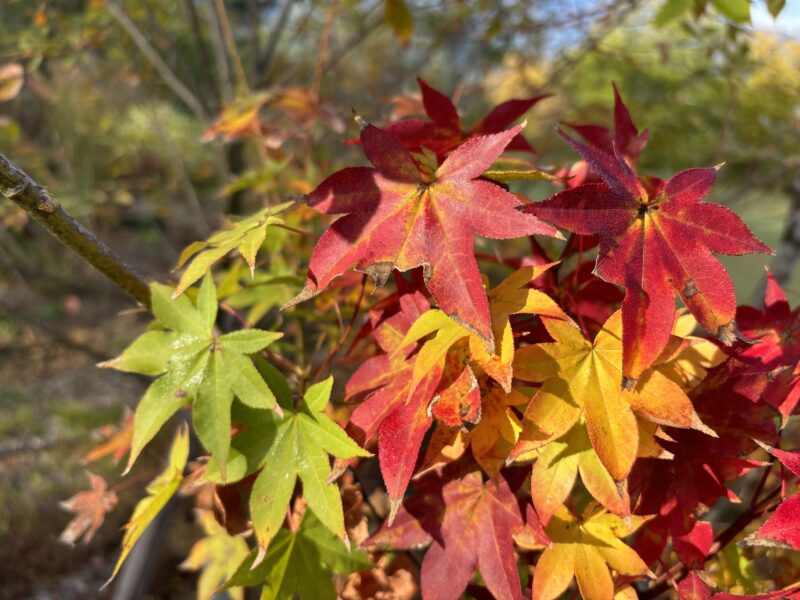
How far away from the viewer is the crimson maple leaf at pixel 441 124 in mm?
773

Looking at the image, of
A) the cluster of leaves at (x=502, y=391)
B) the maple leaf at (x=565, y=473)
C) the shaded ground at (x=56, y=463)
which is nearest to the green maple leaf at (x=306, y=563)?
the cluster of leaves at (x=502, y=391)

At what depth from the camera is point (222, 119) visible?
4.66 feet

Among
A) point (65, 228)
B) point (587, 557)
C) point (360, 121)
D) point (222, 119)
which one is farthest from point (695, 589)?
point (222, 119)

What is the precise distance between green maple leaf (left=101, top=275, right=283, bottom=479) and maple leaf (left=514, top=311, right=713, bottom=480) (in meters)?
0.25

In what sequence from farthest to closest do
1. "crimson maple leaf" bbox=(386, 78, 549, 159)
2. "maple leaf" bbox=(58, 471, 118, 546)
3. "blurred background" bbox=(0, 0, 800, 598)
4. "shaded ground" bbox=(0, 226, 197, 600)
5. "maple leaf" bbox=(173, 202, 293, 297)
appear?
"shaded ground" bbox=(0, 226, 197, 600)
"blurred background" bbox=(0, 0, 800, 598)
"maple leaf" bbox=(58, 471, 118, 546)
"crimson maple leaf" bbox=(386, 78, 549, 159)
"maple leaf" bbox=(173, 202, 293, 297)

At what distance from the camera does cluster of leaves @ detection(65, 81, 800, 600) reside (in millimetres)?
516

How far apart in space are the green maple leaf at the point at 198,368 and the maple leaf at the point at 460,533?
0.19 meters

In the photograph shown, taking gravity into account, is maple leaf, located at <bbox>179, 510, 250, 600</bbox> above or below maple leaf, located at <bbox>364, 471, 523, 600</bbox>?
below

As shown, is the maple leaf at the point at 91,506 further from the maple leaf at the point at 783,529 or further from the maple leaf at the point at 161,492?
the maple leaf at the point at 783,529

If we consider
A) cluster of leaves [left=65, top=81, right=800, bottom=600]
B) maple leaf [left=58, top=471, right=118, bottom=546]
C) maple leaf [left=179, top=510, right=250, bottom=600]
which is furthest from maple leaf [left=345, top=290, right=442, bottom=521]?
maple leaf [left=58, top=471, right=118, bottom=546]

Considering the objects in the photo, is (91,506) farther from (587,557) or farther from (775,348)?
(775,348)

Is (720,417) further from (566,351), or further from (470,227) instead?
(470,227)

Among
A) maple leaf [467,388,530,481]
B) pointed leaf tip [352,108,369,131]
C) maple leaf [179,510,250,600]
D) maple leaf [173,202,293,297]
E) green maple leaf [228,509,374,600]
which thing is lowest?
maple leaf [179,510,250,600]

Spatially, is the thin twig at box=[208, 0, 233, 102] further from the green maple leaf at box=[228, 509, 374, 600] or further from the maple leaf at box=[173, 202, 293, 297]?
the green maple leaf at box=[228, 509, 374, 600]
